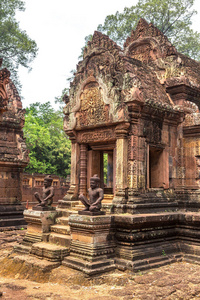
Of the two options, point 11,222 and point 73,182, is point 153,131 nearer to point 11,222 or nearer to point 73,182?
point 73,182

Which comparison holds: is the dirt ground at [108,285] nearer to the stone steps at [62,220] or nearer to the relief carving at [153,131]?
the stone steps at [62,220]

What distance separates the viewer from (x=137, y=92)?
7406mm

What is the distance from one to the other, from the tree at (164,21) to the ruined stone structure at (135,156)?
14137mm

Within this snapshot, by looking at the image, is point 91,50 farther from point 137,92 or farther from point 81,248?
point 81,248

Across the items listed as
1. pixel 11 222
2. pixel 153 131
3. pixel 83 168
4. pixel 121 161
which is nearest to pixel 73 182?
pixel 83 168

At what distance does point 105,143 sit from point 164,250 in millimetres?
3033

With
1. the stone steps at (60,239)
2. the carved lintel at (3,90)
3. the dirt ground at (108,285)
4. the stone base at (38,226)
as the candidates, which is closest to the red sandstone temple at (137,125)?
the stone base at (38,226)

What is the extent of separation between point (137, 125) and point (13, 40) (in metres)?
18.3

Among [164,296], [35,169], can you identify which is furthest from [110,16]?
[164,296]

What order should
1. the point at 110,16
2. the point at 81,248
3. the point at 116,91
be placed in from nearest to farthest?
the point at 81,248 < the point at 116,91 < the point at 110,16

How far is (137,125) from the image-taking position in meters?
7.64

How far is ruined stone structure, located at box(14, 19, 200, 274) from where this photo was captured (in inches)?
261

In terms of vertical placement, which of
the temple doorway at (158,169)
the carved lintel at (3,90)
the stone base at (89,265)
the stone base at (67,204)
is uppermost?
the carved lintel at (3,90)

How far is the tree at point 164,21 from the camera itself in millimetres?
22547
